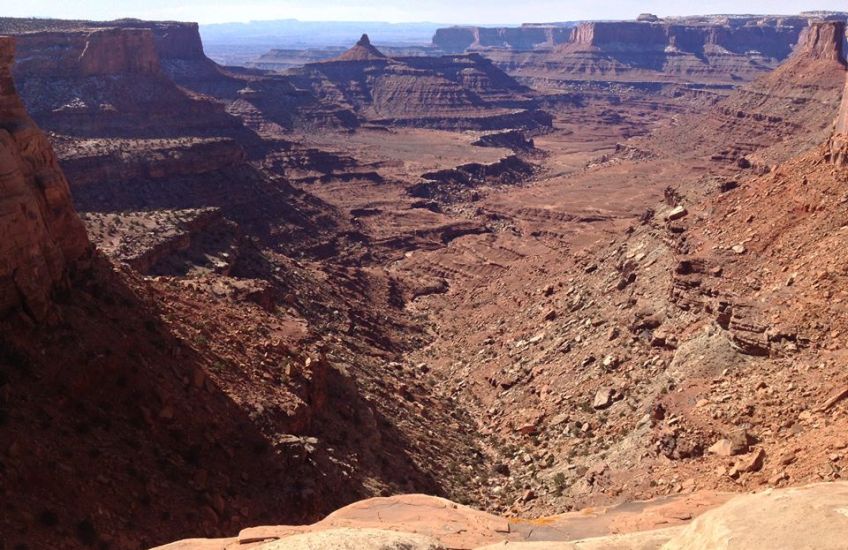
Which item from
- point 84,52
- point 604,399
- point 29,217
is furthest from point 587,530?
point 84,52

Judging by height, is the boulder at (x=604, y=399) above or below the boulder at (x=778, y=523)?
below

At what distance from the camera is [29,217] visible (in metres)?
22.4

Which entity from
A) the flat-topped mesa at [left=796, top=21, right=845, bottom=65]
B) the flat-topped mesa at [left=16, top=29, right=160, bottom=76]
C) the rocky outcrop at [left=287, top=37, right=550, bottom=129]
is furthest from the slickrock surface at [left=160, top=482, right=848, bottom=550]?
the rocky outcrop at [left=287, top=37, right=550, bottom=129]

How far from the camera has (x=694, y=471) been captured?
22.1 metres

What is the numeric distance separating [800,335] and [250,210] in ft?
185

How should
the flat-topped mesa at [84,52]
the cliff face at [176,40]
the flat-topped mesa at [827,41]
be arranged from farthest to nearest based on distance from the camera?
1. the cliff face at [176,40]
2. the flat-topped mesa at [827,41]
3. the flat-topped mesa at [84,52]

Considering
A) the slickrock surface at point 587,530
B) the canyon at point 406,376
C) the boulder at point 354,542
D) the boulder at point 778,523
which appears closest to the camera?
the boulder at point 778,523

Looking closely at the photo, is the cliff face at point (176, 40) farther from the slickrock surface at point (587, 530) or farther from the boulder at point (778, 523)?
the boulder at point (778, 523)

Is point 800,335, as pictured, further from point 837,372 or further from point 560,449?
point 560,449

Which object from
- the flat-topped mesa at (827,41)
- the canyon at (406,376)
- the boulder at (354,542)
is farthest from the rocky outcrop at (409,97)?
the boulder at (354,542)

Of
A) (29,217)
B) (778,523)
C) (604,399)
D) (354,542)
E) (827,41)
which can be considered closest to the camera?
(778,523)

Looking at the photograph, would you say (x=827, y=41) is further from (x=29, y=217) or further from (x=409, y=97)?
(x=29, y=217)

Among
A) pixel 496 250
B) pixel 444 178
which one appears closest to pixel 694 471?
pixel 496 250

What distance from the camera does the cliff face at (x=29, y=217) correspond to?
848 inches
